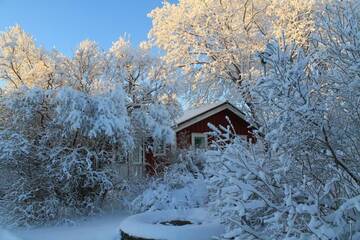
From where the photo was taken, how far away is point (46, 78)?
13.9 m

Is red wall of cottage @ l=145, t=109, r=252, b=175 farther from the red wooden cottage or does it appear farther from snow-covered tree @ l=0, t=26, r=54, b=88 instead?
snow-covered tree @ l=0, t=26, r=54, b=88

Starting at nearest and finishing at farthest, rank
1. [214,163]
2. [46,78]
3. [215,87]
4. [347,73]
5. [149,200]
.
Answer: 1. [347,73]
2. [214,163]
3. [149,200]
4. [46,78]
5. [215,87]

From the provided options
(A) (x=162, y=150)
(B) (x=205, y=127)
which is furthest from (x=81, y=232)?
(B) (x=205, y=127)

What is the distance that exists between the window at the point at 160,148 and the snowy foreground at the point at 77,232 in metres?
4.06

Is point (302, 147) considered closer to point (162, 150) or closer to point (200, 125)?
point (162, 150)

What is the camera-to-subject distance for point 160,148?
52.7 feet

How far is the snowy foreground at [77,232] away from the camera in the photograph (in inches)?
370

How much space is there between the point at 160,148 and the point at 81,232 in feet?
21.0

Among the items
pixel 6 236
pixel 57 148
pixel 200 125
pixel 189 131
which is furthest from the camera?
pixel 200 125

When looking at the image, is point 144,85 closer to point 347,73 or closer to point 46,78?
point 46,78

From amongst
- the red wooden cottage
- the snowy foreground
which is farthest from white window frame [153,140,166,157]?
the snowy foreground

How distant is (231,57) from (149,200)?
454 inches

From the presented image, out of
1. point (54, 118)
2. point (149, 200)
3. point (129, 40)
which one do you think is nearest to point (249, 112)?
point (149, 200)

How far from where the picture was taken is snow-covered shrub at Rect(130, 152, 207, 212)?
11828 millimetres
